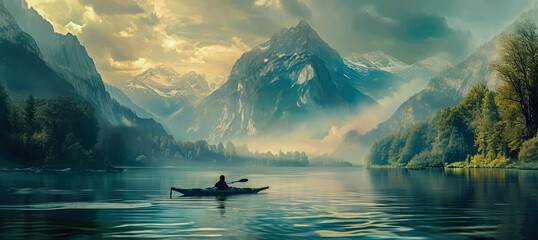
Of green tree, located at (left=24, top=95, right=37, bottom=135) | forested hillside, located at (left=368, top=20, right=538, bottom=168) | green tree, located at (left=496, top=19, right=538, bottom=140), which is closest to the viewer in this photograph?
green tree, located at (left=496, top=19, right=538, bottom=140)

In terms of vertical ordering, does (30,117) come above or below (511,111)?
above

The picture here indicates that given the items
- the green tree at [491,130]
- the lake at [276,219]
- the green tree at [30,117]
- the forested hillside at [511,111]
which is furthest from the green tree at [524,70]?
the green tree at [30,117]

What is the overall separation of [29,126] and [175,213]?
133 metres

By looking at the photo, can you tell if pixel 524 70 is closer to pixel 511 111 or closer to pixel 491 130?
pixel 511 111

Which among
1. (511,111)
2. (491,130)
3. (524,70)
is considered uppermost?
(524,70)

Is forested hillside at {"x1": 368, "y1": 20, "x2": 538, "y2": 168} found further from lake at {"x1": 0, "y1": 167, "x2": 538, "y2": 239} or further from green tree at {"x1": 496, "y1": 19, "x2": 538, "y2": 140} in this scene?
lake at {"x1": 0, "y1": 167, "x2": 538, "y2": 239}

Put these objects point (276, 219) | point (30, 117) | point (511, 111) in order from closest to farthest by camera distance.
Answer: point (276, 219) < point (511, 111) < point (30, 117)


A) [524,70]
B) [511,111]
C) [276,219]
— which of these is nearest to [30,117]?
[511,111]

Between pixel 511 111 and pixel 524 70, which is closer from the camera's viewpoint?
pixel 524 70

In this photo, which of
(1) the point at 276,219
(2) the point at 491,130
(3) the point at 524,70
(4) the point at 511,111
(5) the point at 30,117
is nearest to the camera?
(1) the point at 276,219

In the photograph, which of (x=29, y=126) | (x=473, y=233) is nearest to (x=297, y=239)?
(x=473, y=233)

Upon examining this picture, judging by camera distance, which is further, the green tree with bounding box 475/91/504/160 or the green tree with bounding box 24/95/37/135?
the green tree with bounding box 24/95/37/135

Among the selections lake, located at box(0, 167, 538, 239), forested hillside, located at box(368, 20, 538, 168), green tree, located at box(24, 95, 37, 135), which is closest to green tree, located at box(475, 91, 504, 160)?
forested hillside, located at box(368, 20, 538, 168)

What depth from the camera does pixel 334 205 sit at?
1964 inches
